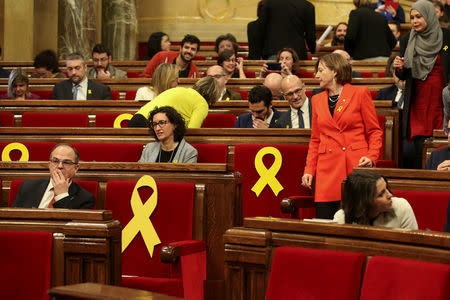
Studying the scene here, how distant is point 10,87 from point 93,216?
13.7ft

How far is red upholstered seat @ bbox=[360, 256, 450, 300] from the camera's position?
2113 millimetres

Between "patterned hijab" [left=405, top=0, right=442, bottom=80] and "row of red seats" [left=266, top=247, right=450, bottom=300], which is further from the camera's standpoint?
"patterned hijab" [left=405, top=0, right=442, bottom=80]

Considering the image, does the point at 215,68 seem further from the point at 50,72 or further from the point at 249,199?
the point at 50,72

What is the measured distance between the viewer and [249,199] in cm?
442

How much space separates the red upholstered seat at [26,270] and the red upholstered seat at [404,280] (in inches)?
43.4

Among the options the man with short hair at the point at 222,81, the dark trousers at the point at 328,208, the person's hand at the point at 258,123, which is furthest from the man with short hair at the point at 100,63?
the dark trousers at the point at 328,208

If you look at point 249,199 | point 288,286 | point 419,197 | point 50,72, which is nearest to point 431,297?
point 288,286

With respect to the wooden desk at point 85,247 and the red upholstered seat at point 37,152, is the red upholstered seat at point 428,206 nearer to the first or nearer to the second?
the wooden desk at point 85,247

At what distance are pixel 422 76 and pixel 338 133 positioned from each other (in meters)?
1.72

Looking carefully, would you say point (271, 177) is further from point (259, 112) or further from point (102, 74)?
point (102, 74)

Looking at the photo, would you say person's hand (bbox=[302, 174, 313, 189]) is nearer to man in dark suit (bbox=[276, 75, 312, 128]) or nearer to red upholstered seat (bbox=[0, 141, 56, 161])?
man in dark suit (bbox=[276, 75, 312, 128])

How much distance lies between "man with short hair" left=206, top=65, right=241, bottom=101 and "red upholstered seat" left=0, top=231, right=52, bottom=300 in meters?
3.51

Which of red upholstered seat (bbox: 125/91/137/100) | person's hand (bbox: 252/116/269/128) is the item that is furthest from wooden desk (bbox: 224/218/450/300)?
red upholstered seat (bbox: 125/91/137/100)

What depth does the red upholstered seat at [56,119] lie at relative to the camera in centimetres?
582
